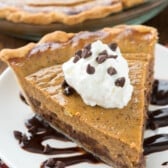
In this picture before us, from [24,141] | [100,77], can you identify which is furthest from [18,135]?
[100,77]

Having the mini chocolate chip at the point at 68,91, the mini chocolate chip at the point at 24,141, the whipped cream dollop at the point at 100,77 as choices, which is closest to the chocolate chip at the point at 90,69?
the whipped cream dollop at the point at 100,77

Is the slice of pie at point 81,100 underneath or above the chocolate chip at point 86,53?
underneath

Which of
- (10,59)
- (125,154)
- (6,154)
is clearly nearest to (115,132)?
(125,154)

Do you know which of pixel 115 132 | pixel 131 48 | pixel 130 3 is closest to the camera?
pixel 115 132

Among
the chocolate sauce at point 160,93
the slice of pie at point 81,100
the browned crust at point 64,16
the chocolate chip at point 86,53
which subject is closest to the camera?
the slice of pie at point 81,100

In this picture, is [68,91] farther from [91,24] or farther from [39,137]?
[91,24]

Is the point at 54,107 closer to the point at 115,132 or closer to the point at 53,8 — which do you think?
the point at 115,132

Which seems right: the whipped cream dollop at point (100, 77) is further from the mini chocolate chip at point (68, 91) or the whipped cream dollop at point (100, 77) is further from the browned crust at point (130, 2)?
the browned crust at point (130, 2)
